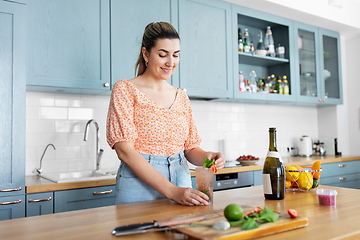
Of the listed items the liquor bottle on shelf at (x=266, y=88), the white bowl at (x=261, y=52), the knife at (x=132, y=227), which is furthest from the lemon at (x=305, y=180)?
the white bowl at (x=261, y=52)

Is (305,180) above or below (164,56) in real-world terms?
below

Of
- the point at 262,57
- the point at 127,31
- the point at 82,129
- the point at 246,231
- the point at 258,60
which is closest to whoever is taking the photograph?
the point at 246,231

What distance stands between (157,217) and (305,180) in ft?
2.36

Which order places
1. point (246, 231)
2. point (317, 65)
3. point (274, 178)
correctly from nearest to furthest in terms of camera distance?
point (246, 231) → point (274, 178) → point (317, 65)

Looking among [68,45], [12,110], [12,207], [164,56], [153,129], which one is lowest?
[12,207]

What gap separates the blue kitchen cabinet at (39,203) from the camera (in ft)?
6.33

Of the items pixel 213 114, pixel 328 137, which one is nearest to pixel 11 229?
pixel 213 114

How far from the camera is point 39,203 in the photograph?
6.40ft

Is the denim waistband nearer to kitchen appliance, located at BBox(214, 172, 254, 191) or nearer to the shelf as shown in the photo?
kitchen appliance, located at BBox(214, 172, 254, 191)

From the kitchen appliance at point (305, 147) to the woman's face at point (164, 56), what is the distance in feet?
9.19

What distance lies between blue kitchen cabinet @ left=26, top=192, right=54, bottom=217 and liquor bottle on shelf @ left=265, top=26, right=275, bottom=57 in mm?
2585

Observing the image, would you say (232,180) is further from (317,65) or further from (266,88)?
(317,65)

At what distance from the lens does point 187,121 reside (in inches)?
62.6

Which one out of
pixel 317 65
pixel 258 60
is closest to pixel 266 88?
pixel 258 60
